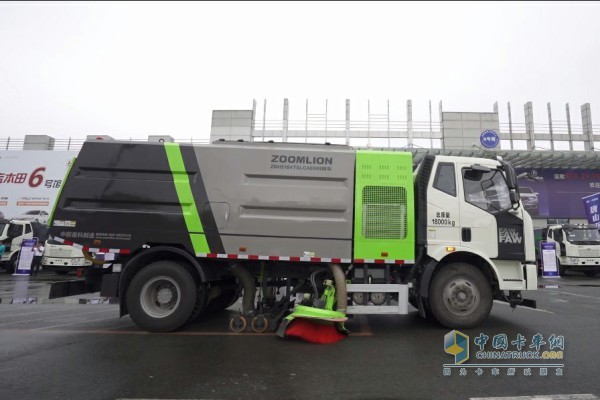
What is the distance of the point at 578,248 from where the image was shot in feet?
55.5

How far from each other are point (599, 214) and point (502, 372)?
20576 millimetres

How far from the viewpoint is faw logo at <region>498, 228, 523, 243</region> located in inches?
239

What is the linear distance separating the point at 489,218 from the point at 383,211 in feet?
5.75

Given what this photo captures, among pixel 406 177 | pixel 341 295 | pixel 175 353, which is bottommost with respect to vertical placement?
pixel 175 353

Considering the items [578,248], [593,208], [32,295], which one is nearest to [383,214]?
[32,295]

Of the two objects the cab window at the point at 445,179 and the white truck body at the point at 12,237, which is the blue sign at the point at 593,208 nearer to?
the cab window at the point at 445,179

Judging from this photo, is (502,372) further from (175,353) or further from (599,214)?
(599,214)

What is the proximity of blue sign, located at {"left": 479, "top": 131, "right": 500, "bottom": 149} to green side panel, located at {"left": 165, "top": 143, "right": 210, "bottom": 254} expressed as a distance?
26515 mm

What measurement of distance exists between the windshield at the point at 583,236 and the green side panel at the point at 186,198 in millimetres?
17861

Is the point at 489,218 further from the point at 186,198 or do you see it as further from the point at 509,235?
the point at 186,198

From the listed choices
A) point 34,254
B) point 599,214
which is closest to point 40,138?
point 34,254

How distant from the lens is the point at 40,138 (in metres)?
27.6

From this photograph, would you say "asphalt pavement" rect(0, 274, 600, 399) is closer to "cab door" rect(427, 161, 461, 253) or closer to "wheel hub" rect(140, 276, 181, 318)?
"wheel hub" rect(140, 276, 181, 318)

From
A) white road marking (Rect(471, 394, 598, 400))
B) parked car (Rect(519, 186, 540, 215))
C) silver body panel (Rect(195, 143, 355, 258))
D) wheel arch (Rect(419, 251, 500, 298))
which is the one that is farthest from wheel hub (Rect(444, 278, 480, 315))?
parked car (Rect(519, 186, 540, 215))
